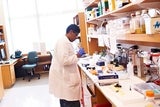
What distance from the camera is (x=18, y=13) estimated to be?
814 cm

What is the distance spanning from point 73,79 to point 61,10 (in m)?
5.59

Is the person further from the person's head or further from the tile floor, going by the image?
the tile floor

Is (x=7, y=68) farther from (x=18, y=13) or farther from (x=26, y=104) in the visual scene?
(x=18, y=13)

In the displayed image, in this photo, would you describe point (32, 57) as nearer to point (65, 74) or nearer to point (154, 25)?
point (65, 74)

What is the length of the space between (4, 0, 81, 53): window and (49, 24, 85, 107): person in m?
5.23

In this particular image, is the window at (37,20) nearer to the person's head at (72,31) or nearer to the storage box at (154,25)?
the person's head at (72,31)

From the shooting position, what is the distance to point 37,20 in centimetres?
820

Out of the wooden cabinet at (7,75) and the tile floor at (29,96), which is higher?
the wooden cabinet at (7,75)

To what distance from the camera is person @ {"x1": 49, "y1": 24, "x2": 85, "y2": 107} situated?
284 centimetres

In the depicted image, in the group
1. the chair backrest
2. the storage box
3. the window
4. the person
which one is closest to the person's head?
the person

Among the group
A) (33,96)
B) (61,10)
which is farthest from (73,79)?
(61,10)

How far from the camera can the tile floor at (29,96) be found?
459cm

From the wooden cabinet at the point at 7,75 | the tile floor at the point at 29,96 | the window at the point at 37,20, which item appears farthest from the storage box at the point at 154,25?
the window at the point at 37,20

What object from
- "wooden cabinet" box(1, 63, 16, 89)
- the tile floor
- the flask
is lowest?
the tile floor
